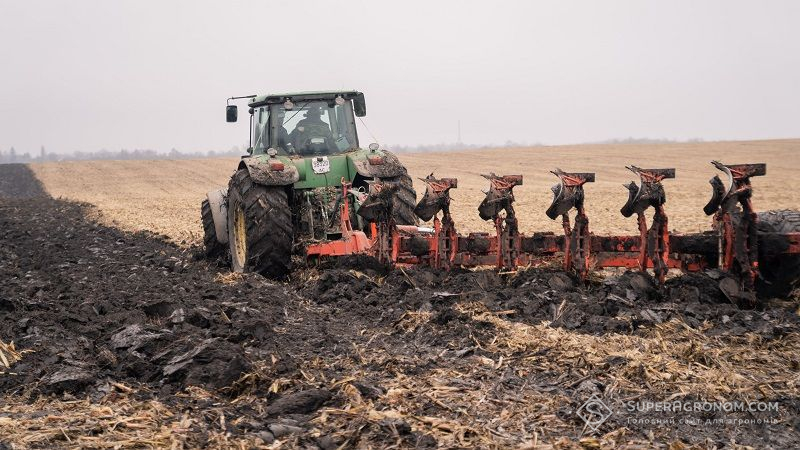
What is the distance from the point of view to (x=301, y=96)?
10117 millimetres

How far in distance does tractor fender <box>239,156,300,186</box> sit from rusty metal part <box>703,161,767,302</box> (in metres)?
4.24

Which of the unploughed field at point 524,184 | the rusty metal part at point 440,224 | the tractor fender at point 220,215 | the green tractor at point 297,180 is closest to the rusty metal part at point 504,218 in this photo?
the rusty metal part at point 440,224

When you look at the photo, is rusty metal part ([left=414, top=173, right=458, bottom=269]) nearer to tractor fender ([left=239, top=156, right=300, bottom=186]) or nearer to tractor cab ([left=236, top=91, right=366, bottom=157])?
tractor fender ([left=239, top=156, right=300, bottom=186])

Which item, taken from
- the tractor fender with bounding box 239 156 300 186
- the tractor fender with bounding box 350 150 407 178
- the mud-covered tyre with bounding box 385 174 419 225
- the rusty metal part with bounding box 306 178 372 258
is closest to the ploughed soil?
the rusty metal part with bounding box 306 178 372 258

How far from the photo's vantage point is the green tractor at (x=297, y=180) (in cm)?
904

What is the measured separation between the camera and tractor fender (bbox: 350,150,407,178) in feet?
31.5

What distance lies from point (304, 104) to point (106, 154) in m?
118

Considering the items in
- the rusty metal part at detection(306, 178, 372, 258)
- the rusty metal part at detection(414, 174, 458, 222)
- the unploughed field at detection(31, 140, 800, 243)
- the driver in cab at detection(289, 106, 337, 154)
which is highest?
the driver in cab at detection(289, 106, 337, 154)

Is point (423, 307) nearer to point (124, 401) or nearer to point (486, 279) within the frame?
point (486, 279)

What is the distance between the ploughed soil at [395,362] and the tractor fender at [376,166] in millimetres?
1566

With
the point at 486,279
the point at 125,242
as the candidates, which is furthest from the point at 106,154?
the point at 486,279

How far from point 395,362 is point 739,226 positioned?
3208 mm

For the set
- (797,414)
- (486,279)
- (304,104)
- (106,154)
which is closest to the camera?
(797,414)

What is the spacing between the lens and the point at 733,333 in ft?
18.9
